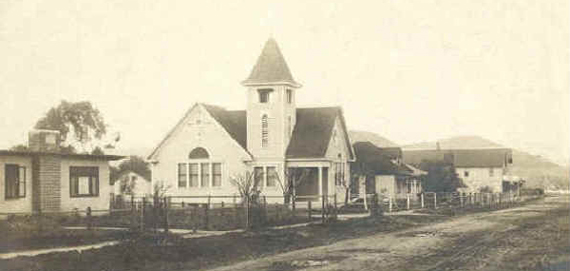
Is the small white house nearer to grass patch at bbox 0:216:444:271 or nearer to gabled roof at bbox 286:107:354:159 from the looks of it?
gabled roof at bbox 286:107:354:159

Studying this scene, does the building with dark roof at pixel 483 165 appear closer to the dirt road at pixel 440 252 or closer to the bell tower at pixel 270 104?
the bell tower at pixel 270 104

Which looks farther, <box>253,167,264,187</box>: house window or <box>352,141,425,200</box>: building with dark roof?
<box>352,141,425,200</box>: building with dark roof

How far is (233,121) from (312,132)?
16.5 ft

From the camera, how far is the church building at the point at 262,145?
3884 cm

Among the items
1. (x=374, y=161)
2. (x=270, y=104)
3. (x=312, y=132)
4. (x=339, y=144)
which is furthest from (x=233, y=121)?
(x=374, y=161)

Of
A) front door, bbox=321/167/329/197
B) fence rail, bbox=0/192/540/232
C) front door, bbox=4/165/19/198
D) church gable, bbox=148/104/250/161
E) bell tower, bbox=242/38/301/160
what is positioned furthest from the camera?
front door, bbox=321/167/329/197

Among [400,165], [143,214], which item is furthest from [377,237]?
[400,165]

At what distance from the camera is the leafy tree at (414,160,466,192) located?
53.0 m

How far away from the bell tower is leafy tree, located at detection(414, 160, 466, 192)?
17327mm

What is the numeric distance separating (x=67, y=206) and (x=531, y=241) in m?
17.9

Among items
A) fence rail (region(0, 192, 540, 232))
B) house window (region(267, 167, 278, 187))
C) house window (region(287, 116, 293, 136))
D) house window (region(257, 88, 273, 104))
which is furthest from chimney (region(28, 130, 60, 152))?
house window (region(287, 116, 293, 136))

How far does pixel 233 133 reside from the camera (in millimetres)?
40625

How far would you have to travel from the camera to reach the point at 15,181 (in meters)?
25.8

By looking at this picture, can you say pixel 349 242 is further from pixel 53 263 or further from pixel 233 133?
pixel 233 133
